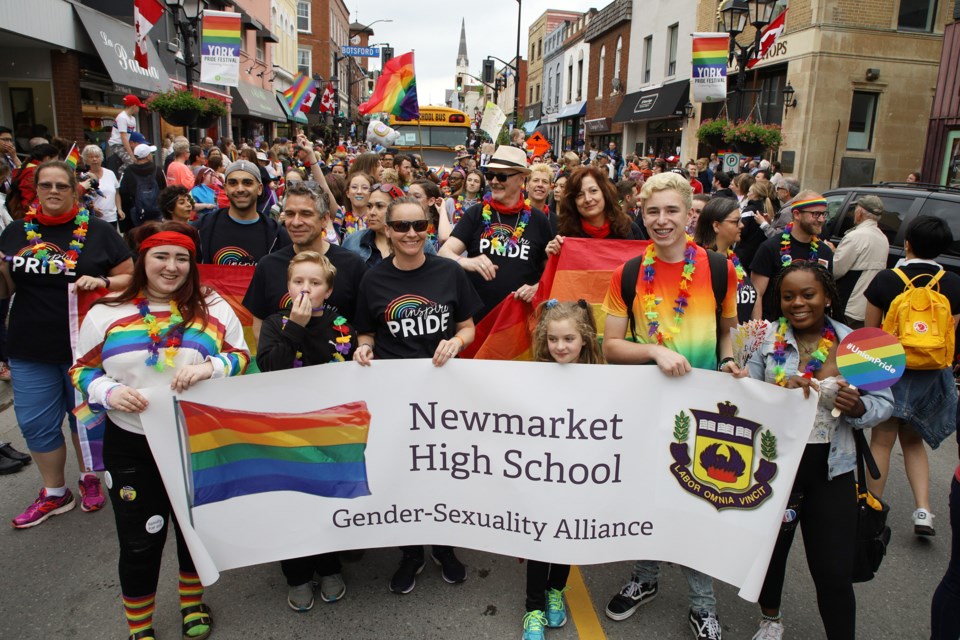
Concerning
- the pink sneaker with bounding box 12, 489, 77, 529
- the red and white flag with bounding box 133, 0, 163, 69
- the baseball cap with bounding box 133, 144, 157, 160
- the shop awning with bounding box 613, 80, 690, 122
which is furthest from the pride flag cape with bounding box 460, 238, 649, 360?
the shop awning with bounding box 613, 80, 690, 122

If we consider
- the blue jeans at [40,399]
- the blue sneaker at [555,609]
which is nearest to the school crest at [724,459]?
the blue sneaker at [555,609]

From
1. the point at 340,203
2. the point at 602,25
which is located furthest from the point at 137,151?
the point at 602,25

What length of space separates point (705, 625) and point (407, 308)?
1.98 metres

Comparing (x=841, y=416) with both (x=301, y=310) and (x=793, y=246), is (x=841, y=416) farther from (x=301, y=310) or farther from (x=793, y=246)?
(x=793, y=246)

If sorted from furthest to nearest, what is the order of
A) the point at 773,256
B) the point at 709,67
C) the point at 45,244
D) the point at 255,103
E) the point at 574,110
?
the point at 574,110 → the point at 255,103 → the point at 709,67 → the point at 773,256 → the point at 45,244

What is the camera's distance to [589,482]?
2.97 m

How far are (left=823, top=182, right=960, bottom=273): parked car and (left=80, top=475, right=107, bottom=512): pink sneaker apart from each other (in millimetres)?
7617

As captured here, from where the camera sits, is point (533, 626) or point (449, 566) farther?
point (449, 566)

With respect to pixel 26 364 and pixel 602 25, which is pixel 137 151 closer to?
pixel 26 364

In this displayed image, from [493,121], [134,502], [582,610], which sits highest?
[493,121]

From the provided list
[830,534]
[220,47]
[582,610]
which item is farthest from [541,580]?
[220,47]

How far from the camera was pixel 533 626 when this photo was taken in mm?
3004

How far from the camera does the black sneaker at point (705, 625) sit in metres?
2.97

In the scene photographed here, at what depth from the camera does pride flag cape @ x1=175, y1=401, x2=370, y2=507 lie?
2.91m
